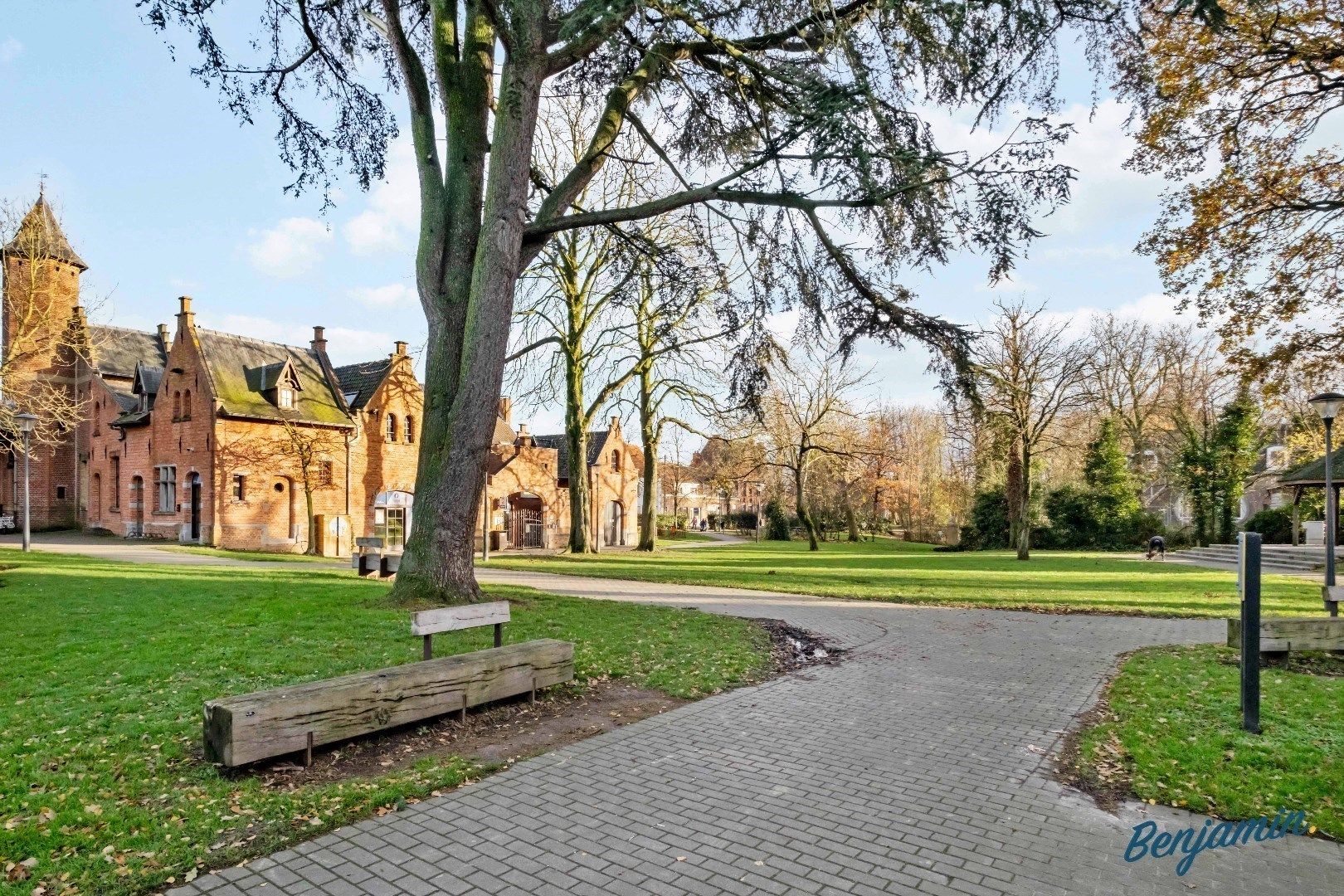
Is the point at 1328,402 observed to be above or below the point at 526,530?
above

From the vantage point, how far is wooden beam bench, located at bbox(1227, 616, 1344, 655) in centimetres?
915

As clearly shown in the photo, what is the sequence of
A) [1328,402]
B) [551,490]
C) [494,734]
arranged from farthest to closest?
[551,490], [1328,402], [494,734]

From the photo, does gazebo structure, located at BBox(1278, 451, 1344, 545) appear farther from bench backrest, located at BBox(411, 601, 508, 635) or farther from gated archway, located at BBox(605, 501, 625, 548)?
gated archway, located at BBox(605, 501, 625, 548)

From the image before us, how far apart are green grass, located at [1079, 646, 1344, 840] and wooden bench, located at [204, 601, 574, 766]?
484 centimetres

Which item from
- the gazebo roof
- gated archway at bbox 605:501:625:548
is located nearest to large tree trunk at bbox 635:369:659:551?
gated archway at bbox 605:501:625:548

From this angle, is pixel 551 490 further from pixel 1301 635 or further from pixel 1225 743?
pixel 1225 743

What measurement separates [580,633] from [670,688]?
2.65 m

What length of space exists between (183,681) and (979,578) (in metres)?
20.8

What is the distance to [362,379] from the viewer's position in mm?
34906

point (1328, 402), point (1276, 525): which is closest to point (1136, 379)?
point (1276, 525)

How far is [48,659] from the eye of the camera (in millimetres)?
7684

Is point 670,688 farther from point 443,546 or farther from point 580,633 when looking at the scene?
point 443,546

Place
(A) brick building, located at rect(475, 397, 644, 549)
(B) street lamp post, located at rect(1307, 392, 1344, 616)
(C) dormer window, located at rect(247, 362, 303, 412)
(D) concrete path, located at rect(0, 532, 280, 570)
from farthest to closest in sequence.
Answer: (A) brick building, located at rect(475, 397, 644, 549)
(C) dormer window, located at rect(247, 362, 303, 412)
(D) concrete path, located at rect(0, 532, 280, 570)
(B) street lamp post, located at rect(1307, 392, 1344, 616)

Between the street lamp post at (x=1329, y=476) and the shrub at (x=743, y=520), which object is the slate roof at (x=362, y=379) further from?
the shrub at (x=743, y=520)
